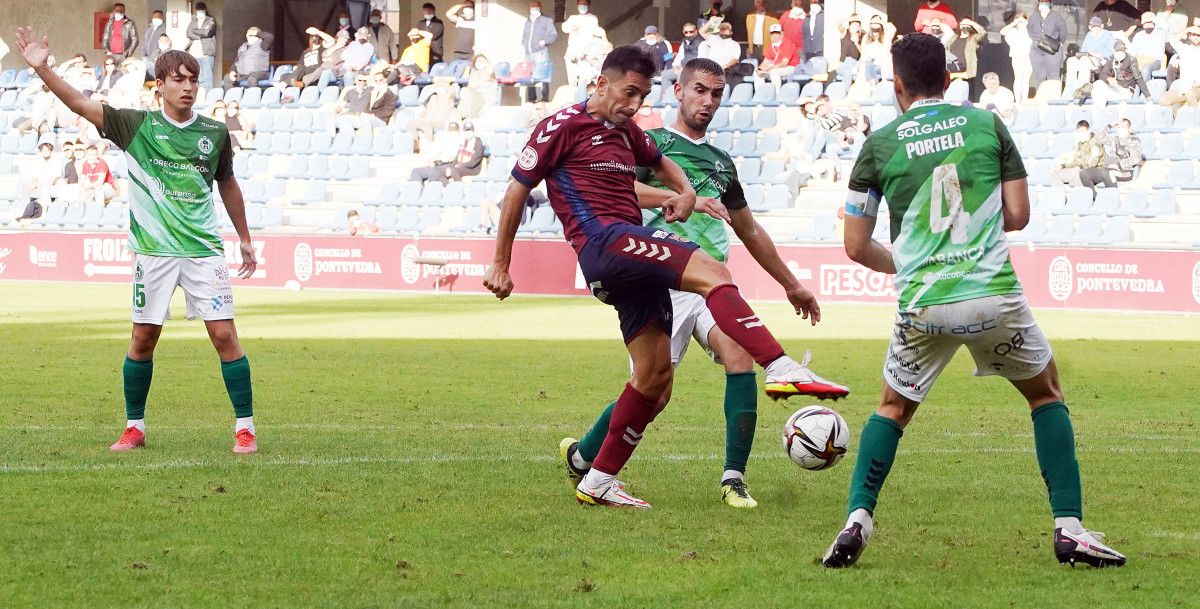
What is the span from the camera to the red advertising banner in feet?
75.6

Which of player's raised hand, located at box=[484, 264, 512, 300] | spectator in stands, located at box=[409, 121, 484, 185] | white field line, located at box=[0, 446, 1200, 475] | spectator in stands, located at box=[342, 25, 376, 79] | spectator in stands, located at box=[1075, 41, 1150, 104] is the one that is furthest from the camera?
spectator in stands, located at box=[342, 25, 376, 79]

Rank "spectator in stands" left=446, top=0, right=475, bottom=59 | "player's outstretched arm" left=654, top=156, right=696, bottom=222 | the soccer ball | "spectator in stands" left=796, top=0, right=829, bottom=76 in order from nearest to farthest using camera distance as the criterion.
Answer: the soccer ball
"player's outstretched arm" left=654, top=156, right=696, bottom=222
"spectator in stands" left=796, top=0, right=829, bottom=76
"spectator in stands" left=446, top=0, right=475, bottom=59

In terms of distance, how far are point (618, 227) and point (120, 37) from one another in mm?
34057

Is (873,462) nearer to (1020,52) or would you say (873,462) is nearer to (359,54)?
(1020,52)

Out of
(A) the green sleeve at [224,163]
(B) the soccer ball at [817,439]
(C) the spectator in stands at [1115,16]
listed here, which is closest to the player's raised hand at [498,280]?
(B) the soccer ball at [817,439]

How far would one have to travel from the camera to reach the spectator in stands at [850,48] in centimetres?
2922

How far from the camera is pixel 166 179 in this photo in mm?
8711

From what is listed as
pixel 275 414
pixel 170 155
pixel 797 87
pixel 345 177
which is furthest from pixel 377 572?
pixel 345 177

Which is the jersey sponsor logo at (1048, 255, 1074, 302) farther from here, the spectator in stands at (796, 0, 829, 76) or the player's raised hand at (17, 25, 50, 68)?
the player's raised hand at (17, 25, 50, 68)

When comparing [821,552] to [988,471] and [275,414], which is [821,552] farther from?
[275,414]

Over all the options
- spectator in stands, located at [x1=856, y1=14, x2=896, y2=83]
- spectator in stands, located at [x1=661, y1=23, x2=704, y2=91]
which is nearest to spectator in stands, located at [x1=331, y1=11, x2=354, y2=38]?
spectator in stands, located at [x1=661, y1=23, x2=704, y2=91]

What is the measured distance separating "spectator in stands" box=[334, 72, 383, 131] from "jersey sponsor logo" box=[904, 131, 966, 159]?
2878 cm

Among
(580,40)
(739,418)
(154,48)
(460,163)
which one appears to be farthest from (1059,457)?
(154,48)

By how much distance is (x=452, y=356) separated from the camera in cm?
1586
